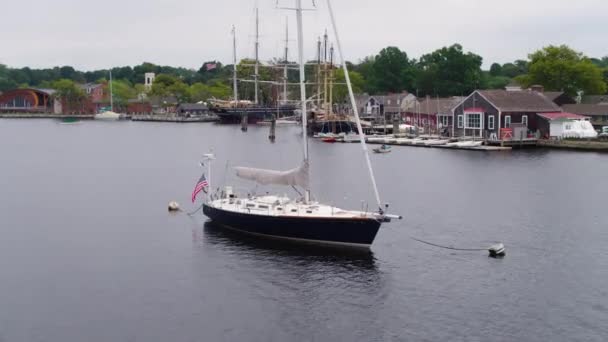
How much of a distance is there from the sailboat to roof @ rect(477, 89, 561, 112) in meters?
64.2

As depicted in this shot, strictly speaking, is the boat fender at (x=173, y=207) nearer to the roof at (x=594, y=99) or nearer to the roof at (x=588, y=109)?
the roof at (x=588, y=109)

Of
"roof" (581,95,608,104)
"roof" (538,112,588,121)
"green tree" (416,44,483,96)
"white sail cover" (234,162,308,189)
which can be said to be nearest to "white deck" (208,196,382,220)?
"white sail cover" (234,162,308,189)

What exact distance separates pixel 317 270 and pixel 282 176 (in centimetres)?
905

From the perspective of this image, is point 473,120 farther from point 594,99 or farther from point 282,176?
point 282,176

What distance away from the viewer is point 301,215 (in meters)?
42.4

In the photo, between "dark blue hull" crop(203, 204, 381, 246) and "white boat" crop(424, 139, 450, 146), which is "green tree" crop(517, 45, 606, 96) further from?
"dark blue hull" crop(203, 204, 381, 246)

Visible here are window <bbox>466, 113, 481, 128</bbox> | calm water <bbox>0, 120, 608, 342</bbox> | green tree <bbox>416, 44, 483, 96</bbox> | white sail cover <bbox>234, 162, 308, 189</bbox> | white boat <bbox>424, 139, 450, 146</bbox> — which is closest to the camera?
calm water <bbox>0, 120, 608, 342</bbox>

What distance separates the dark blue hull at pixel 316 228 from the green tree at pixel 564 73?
101 metres

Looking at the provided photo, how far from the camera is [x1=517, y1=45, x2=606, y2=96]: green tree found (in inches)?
5226

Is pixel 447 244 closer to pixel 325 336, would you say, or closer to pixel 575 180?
pixel 325 336

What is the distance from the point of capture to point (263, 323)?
1244 inches

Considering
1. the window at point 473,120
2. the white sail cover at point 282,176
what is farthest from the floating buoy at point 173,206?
the window at point 473,120

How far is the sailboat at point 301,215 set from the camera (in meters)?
41.3

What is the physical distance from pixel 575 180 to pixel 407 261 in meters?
34.6
